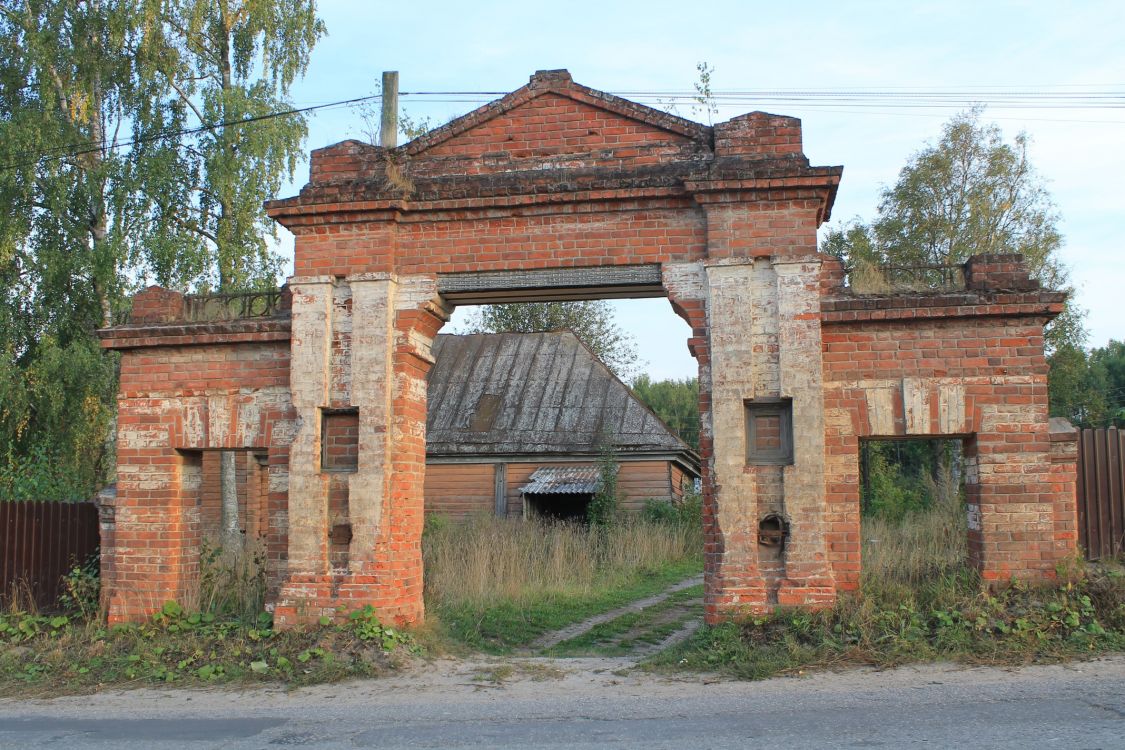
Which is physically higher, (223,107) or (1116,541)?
(223,107)

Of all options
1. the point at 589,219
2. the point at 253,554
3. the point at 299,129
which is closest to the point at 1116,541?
the point at 589,219

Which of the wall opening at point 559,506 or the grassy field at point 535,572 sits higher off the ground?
the wall opening at point 559,506

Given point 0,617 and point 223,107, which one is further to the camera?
point 223,107

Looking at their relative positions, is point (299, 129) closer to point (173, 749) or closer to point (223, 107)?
point (223, 107)

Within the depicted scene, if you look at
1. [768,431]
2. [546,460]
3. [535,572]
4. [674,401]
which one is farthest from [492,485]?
[674,401]

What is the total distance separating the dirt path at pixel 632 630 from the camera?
9523mm

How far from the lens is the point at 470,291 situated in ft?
29.0

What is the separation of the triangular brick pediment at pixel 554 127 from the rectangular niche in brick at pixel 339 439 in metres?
2.60

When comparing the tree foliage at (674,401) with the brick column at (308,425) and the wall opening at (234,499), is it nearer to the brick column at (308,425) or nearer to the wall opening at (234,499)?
the wall opening at (234,499)

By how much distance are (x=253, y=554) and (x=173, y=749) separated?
4.35 m

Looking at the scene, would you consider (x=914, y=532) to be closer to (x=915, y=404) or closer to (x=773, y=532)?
(x=915, y=404)

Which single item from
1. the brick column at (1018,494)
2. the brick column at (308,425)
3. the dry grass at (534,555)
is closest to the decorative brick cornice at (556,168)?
the brick column at (308,425)

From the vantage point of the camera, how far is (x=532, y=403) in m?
22.1

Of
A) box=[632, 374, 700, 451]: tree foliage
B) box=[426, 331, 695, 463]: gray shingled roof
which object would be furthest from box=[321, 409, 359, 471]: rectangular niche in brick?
box=[632, 374, 700, 451]: tree foliage
